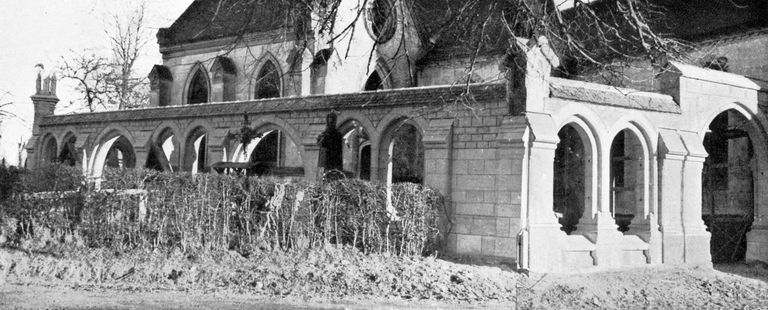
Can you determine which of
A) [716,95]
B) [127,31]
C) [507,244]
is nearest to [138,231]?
[507,244]

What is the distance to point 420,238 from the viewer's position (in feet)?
44.0

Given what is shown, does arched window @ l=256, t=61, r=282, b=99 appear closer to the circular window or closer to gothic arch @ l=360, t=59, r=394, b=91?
gothic arch @ l=360, t=59, r=394, b=91

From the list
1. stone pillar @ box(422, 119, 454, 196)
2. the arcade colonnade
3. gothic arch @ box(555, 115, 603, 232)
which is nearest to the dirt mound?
the arcade colonnade

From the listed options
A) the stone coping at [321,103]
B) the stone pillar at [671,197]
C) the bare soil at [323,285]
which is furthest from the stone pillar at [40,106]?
the stone pillar at [671,197]

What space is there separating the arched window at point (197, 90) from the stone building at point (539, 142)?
5874mm

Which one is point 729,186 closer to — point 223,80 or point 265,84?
point 265,84

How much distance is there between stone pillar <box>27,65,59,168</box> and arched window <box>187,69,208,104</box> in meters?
4.82

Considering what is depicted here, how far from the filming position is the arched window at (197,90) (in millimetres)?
28234

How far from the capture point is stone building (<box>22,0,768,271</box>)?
43.0ft

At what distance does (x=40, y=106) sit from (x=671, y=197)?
22287 mm

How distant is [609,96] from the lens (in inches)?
555

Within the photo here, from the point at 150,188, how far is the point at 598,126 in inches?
316

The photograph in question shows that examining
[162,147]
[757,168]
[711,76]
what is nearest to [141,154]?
[162,147]

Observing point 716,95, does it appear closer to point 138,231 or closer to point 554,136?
point 554,136
